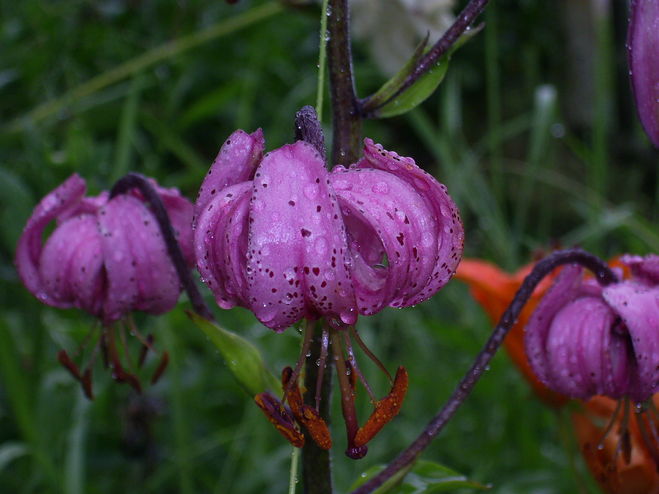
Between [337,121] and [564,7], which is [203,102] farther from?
[564,7]

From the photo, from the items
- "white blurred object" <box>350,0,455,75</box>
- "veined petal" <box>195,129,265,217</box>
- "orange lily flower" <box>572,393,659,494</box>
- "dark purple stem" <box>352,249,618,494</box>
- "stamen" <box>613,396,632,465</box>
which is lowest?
"orange lily flower" <box>572,393,659,494</box>

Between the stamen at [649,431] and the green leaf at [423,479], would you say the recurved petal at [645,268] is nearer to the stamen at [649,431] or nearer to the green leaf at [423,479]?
the stamen at [649,431]

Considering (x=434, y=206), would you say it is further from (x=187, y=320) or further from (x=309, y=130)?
(x=187, y=320)

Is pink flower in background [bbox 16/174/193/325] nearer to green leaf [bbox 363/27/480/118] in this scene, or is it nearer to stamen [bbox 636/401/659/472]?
green leaf [bbox 363/27/480/118]

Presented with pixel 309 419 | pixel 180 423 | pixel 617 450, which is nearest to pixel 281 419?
pixel 309 419

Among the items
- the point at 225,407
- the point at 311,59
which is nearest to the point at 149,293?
the point at 225,407

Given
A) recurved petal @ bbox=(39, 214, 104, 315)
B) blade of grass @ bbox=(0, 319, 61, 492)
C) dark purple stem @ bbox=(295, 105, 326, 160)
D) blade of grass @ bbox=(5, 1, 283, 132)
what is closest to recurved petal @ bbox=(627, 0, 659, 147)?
dark purple stem @ bbox=(295, 105, 326, 160)
